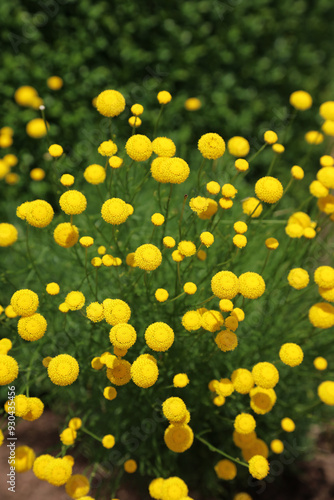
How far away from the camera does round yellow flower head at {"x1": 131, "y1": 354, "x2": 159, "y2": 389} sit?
178cm

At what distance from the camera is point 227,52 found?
4219 millimetres

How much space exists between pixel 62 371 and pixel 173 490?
712 mm

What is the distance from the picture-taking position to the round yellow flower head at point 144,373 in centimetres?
178

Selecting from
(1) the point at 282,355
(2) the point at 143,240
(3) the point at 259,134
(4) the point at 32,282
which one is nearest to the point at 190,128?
(3) the point at 259,134

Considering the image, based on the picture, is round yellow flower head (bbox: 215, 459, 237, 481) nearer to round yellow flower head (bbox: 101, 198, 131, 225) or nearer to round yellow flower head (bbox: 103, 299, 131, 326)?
round yellow flower head (bbox: 103, 299, 131, 326)

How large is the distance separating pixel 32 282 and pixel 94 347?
2.12ft

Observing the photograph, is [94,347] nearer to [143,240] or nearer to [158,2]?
[143,240]

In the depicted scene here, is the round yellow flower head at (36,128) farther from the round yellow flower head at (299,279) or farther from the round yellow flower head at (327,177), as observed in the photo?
the round yellow flower head at (299,279)

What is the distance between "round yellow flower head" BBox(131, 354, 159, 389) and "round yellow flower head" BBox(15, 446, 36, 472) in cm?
70

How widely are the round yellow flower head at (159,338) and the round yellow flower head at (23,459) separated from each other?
0.82m

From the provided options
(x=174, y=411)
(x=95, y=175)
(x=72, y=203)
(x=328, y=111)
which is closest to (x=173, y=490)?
(x=174, y=411)

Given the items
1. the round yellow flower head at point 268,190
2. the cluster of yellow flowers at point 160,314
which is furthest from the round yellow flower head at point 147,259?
the round yellow flower head at point 268,190

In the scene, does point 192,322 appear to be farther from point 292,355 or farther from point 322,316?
point 322,316

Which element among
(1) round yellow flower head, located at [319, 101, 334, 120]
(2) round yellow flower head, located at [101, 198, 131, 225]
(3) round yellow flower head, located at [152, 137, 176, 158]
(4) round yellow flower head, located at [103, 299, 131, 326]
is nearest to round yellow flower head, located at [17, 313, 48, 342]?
(4) round yellow flower head, located at [103, 299, 131, 326]
